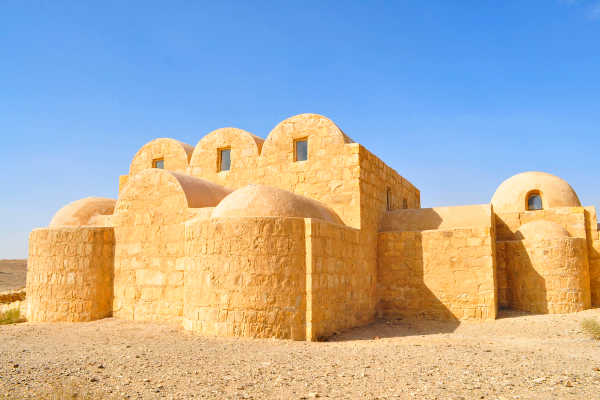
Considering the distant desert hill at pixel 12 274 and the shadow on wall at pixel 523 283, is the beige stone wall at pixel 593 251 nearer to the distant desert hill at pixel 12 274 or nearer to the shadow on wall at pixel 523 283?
the shadow on wall at pixel 523 283

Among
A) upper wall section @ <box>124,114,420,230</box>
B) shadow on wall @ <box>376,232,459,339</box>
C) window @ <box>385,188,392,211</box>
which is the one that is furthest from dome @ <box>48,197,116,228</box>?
window @ <box>385,188,392,211</box>

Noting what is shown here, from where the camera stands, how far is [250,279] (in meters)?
6.74

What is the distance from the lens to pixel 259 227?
6871 mm

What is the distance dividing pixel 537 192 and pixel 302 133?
8.81 m

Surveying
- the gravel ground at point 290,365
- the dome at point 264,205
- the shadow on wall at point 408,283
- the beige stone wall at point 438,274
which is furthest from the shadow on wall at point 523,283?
the dome at point 264,205

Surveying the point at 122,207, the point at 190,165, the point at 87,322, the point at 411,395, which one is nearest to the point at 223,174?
the point at 190,165

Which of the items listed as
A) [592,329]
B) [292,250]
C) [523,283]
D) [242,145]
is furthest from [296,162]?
[592,329]

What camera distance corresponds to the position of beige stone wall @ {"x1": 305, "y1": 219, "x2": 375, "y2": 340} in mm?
7031

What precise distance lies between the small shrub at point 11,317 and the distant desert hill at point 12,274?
13.8m

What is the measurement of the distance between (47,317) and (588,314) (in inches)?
428

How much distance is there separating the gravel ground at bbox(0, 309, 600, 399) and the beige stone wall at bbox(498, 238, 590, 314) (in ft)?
8.07

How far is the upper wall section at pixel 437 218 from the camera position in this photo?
407 inches

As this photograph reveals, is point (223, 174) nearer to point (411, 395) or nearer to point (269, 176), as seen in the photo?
point (269, 176)

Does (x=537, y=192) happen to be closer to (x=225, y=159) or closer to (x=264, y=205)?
(x=225, y=159)
